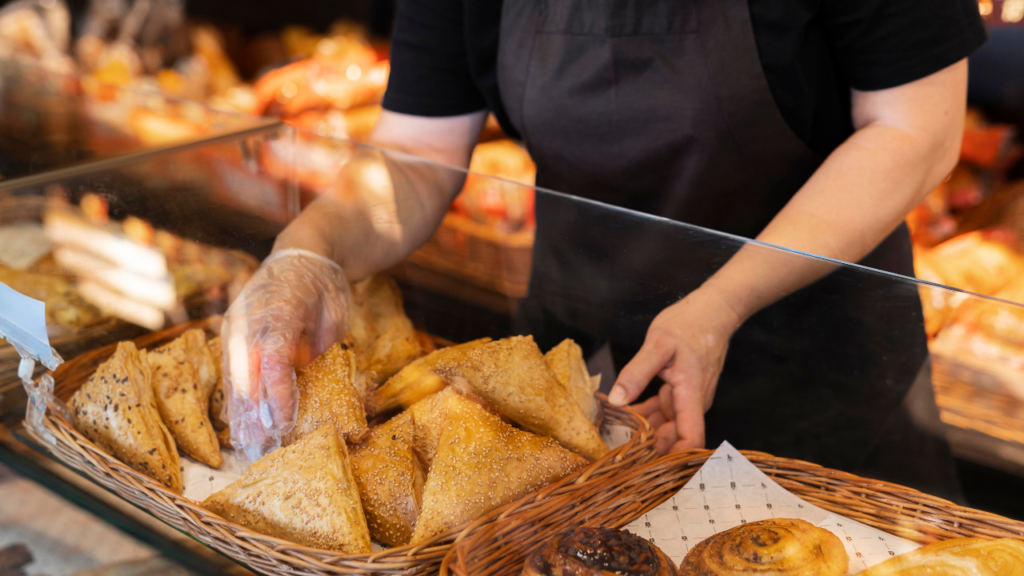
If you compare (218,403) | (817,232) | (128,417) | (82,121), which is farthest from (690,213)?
(82,121)

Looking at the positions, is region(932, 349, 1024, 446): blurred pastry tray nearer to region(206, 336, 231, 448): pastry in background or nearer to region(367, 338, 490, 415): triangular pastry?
region(367, 338, 490, 415): triangular pastry

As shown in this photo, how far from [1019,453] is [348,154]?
1.03m

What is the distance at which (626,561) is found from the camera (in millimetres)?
599

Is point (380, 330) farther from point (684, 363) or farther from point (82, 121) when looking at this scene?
point (82, 121)

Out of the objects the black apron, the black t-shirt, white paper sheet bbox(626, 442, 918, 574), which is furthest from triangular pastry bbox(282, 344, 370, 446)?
the black t-shirt

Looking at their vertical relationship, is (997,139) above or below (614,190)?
below

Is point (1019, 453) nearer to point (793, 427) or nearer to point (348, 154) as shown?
point (793, 427)

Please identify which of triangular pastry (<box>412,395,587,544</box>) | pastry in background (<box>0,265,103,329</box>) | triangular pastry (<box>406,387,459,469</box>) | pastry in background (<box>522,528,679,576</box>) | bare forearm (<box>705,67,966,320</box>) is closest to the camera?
pastry in background (<box>522,528,679,576</box>)

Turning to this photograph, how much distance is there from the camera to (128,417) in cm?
87

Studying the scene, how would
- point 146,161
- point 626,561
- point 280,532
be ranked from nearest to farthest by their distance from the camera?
point 626,561, point 280,532, point 146,161

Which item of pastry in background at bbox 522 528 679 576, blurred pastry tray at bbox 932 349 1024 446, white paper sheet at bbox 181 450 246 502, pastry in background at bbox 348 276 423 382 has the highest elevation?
blurred pastry tray at bbox 932 349 1024 446

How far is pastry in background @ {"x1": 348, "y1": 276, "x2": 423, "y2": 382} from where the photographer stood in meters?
0.93

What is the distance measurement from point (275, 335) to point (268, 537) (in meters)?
0.30

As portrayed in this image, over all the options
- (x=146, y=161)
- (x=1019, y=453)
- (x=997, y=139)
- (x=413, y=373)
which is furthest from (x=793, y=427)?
(x=997, y=139)
